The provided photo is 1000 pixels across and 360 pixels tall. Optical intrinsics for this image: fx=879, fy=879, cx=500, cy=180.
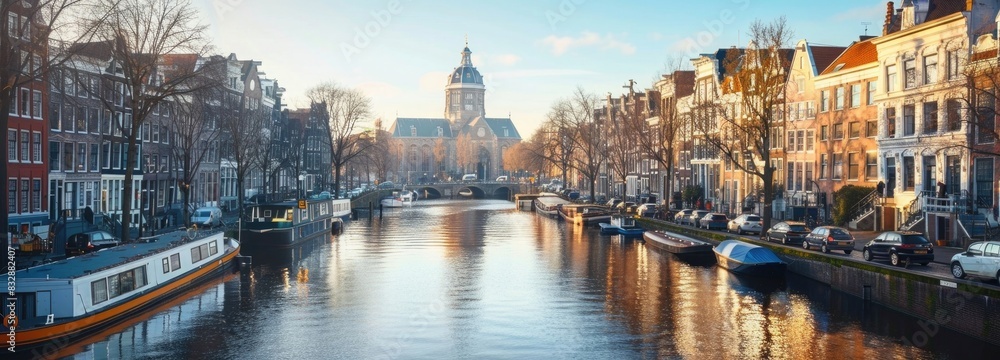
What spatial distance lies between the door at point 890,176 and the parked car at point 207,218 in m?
47.6

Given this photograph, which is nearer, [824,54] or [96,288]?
[96,288]

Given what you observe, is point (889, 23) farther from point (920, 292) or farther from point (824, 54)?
point (920, 292)

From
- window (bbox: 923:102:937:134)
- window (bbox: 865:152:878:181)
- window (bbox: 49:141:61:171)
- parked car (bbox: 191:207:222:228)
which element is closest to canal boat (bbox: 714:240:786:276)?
window (bbox: 923:102:937:134)

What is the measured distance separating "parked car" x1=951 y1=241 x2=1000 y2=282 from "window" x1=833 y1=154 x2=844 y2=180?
32.4 m

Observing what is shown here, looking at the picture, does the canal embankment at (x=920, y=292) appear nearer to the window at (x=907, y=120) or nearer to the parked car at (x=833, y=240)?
the parked car at (x=833, y=240)

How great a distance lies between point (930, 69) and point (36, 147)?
176 ft

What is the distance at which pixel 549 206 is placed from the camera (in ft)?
352

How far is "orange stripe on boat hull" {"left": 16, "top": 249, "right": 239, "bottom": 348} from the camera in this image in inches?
1080

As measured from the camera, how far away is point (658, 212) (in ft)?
266

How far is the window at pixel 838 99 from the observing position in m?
63.9

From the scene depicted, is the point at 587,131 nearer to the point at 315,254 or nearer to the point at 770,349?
the point at 315,254

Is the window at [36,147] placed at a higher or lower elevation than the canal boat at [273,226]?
higher

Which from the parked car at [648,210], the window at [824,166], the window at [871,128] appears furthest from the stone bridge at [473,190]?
the window at [871,128]

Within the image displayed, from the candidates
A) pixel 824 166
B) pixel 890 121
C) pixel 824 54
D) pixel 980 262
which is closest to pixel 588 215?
pixel 824 166
